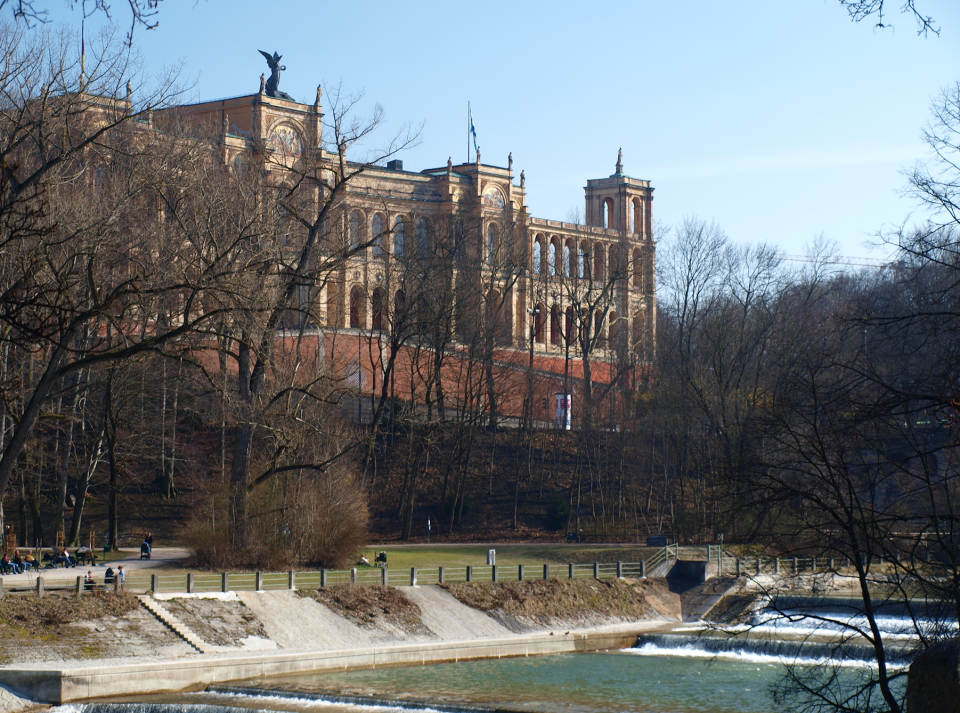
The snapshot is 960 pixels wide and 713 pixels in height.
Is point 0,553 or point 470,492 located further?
point 470,492

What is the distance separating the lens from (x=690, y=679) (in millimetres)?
27578

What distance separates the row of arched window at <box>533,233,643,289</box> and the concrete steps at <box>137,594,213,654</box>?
3894cm

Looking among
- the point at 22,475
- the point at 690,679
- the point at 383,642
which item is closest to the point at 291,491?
the point at 383,642

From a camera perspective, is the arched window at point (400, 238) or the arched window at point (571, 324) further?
the arched window at point (571, 324)

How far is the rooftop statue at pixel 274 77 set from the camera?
251 ft

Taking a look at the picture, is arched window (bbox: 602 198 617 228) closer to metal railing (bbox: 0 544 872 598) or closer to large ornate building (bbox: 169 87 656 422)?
large ornate building (bbox: 169 87 656 422)

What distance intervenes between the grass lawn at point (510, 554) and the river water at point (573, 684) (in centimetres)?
907

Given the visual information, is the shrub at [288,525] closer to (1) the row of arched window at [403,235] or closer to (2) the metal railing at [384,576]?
(2) the metal railing at [384,576]

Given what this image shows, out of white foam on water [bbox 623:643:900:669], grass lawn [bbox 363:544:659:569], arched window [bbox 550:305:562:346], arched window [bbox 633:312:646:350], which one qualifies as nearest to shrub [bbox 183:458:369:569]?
grass lawn [bbox 363:544:659:569]

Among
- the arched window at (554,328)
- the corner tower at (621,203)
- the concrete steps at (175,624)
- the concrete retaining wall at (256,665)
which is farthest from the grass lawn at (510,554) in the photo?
the corner tower at (621,203)

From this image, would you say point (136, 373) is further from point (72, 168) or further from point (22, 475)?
point (72, 168)

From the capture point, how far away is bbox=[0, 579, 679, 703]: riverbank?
→ 23953mm

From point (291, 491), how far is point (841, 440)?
24.5m

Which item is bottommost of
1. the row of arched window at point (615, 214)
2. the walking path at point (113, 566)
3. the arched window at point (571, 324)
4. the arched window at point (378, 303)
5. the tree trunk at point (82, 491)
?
the walking path at point (113, 566)
